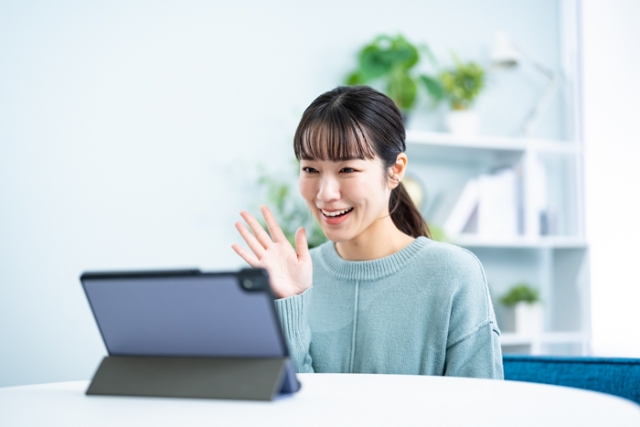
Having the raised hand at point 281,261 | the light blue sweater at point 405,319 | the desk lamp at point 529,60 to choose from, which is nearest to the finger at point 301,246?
the raised hand at point 281,261

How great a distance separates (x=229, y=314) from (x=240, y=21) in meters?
2.21

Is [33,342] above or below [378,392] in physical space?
below

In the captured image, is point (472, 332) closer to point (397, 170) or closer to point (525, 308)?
point (397, 170)

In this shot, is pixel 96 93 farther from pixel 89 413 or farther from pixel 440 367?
pixel 89 413

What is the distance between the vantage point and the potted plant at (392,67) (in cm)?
268

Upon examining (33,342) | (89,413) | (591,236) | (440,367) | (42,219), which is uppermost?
(89,413)

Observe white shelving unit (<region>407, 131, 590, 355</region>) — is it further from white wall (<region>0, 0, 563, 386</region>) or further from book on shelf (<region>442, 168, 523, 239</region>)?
white wall (<region>0, 0, 563, 386</region>)

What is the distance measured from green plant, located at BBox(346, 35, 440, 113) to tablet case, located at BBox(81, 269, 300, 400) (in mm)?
2059

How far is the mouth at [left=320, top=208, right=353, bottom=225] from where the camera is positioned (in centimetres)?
141

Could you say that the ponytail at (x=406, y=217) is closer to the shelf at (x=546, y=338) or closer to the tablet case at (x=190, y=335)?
the tablet case at (x=190, y=335)

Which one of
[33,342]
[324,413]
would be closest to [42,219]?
[33,342]

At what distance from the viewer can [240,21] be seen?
2.67 m

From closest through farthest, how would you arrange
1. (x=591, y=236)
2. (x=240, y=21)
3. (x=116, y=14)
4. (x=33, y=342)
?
(x=33, y=342), (x=116, y=14), (x=240, y=21), (x=591, y=236)

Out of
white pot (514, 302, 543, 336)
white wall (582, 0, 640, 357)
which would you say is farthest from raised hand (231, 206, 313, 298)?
white wall (582, 0, 640, 357)
